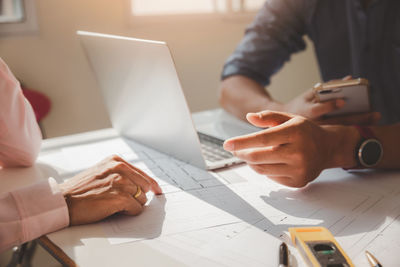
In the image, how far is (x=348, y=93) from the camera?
862 millimetres

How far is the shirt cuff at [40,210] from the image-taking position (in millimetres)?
574

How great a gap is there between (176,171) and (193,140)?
0.09 metres

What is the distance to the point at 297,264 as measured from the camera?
1.57 feet

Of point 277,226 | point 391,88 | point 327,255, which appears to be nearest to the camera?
point 327,255

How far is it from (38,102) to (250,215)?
1.32 m

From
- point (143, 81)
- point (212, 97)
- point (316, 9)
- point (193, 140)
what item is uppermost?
point (316, 9)

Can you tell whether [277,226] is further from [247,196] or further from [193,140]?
[193,140]

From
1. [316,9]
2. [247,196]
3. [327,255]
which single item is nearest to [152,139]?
[247,196]

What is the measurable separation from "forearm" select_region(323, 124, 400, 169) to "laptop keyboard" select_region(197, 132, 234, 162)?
0.23 m

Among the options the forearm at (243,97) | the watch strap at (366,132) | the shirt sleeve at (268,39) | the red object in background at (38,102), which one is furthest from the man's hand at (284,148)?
the red object in background at (38,102)

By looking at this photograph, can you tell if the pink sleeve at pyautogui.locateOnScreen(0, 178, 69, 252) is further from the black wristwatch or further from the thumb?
the black wristwatch

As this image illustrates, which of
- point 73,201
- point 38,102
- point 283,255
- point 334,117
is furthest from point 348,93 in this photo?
point 38,102

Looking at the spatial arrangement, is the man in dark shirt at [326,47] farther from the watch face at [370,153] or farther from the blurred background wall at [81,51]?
the blurred background wall at [81,51]

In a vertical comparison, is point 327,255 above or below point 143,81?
below
